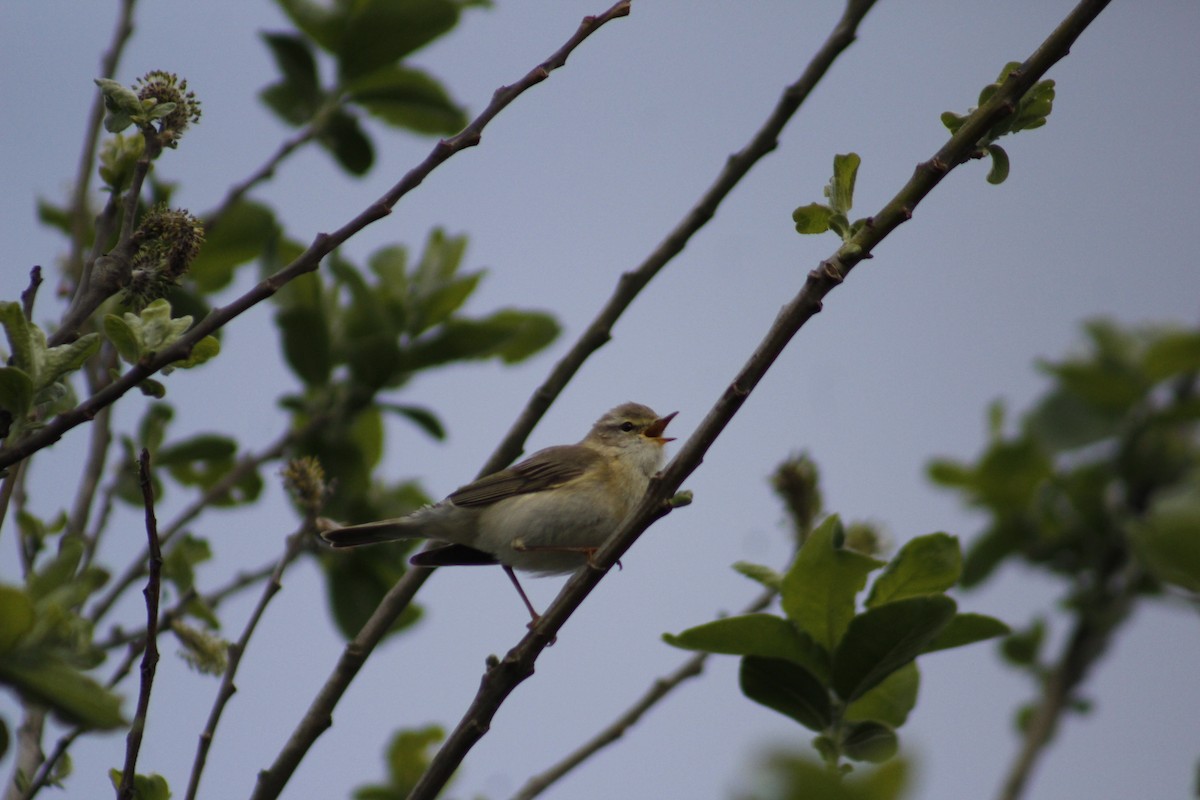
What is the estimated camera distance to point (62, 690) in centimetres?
188

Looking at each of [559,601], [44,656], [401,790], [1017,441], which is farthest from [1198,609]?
[401,790]

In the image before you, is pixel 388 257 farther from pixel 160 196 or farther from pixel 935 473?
pixel 935 473

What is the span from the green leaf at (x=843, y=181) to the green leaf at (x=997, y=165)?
12.4 inches

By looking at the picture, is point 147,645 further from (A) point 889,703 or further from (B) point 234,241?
(B) point 234,241

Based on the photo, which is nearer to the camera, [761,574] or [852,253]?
[852,253]

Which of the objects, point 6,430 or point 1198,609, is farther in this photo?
point 6,430

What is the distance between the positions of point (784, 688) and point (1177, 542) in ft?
3.61

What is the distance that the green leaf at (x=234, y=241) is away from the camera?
16.6 feet

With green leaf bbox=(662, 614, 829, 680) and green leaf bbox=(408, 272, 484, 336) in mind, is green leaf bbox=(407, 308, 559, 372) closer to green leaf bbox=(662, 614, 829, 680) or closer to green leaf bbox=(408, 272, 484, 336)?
green leaf bbox=(408, 272, 484, 336)

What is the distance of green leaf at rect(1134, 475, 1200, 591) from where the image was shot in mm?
2064

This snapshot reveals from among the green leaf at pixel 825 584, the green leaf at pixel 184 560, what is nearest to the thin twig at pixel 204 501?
the green leaf at pixel 184 560

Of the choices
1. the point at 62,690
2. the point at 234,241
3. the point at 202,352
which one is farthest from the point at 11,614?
the point at 234,241

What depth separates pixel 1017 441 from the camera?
15.6ft

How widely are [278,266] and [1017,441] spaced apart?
3.31m
